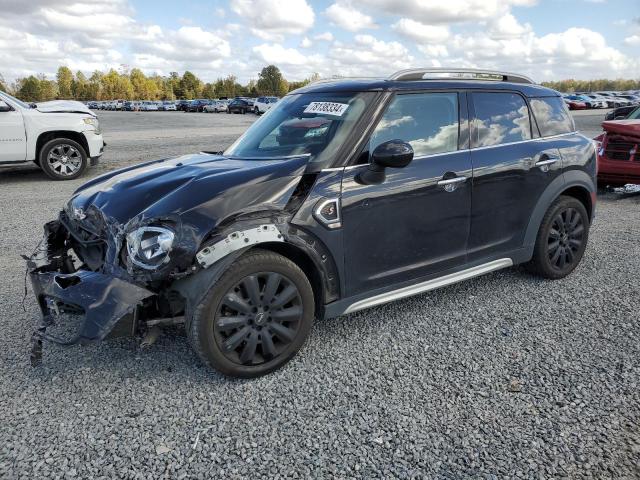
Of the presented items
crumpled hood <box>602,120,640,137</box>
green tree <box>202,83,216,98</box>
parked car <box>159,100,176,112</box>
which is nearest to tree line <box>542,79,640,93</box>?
green tree <box>202,83,216,98</box>

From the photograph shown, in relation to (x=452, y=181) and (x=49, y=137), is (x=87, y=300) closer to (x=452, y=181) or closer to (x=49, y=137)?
(x=452, y=181)

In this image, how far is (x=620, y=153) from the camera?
848 centimetres

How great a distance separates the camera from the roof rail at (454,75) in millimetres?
3738

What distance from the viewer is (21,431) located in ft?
8.75

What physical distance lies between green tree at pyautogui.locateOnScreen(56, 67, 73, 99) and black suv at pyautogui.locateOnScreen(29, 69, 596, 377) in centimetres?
12813

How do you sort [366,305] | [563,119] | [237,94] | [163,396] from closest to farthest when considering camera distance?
[163,396], [366,305], [563,119], [237,94]

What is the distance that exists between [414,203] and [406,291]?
24.5 inches

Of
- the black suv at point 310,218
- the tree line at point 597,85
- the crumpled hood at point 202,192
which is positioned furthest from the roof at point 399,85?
the tree line at point 597,85

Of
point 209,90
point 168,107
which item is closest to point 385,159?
point 168,107

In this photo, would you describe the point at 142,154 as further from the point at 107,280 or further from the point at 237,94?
the point at 237,94

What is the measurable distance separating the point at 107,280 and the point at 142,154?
12.1 m

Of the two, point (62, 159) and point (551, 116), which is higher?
point (551, 116)

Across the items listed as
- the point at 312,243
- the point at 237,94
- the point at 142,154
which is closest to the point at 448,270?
the point at 312,243

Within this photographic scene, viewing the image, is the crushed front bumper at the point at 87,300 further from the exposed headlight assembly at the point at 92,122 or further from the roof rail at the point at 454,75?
the exposed headlight assembly at the point at 92,122
